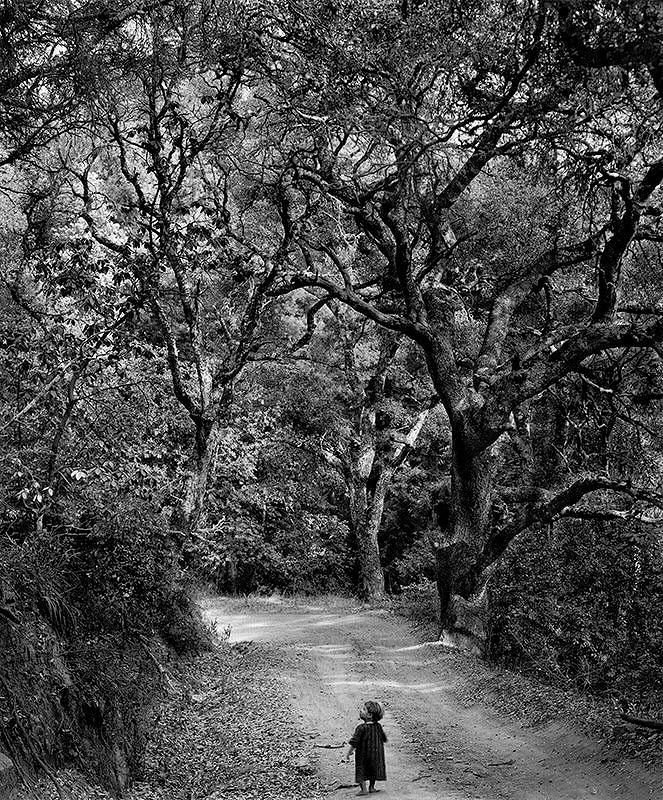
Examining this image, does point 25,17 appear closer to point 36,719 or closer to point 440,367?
point 36,719

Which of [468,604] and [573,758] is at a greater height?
[468,604]

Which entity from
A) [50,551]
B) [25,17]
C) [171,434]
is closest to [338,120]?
[25,17]

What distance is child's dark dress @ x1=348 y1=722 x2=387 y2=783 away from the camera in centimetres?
845

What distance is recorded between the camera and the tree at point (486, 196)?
11.5 metres

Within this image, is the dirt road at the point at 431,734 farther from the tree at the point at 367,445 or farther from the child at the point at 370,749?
the tree at the point at 367,445

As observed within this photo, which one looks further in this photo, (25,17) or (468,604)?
(468,604)

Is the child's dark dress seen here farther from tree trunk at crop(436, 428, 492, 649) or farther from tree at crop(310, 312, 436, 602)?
tree at crop(310, 312, 436, 602)

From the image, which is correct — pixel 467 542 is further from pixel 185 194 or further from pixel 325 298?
pixel 185 194

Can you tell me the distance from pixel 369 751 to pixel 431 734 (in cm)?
283

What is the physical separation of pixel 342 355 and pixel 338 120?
A: 14.3m

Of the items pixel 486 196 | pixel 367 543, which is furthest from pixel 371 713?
pixel 367 543

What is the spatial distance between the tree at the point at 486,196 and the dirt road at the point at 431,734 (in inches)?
82.6

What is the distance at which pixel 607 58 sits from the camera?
8.27m

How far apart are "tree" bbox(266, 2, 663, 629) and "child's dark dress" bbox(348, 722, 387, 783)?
661 centimetres
